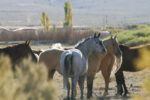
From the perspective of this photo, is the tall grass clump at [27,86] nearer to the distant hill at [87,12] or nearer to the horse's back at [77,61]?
the horse's back at [77,61]

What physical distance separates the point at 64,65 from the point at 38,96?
204 inches

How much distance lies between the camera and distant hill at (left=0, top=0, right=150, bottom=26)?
150 metres

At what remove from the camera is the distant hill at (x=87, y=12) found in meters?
150

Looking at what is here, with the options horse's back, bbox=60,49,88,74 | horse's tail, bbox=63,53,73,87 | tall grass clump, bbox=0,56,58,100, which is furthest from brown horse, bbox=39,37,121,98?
tall grass clump, bbox=0,56,58,100

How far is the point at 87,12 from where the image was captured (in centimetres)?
17612

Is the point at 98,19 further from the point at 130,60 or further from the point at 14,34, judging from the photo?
the point at 130,60

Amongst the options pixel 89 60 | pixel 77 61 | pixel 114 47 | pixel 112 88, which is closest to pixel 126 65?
pixel 114 47

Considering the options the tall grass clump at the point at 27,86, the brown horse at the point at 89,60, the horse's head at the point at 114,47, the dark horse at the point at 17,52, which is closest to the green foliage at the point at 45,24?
the horse's head at the point at 114,47

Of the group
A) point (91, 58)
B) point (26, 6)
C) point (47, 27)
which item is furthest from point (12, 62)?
point (26, 6)

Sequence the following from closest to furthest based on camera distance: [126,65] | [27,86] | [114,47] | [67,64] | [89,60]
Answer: [27,86] → [67,64] → [89,60] → [114,47] → [126,65]

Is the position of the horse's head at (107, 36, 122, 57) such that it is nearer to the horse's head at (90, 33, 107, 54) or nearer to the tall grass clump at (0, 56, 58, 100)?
the horse's head at (90, 33, 107, 54)

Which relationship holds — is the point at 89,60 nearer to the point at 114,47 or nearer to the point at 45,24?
the point at 114,47

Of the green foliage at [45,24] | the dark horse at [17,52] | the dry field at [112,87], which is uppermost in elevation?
the dark horse at [17,52]

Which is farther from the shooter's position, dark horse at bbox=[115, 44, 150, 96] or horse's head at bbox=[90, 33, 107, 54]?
dark horse at bbox=[115, 44, 150, 96]
